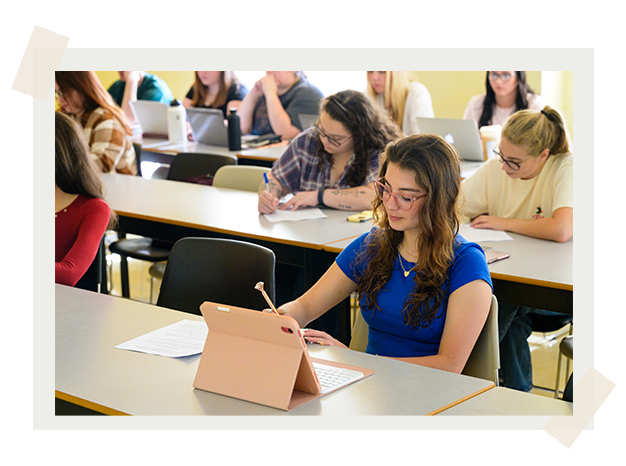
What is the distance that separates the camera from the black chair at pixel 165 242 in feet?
11.3

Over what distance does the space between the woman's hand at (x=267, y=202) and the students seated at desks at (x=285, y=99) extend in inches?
82.6

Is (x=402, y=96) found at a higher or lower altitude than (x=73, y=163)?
higher

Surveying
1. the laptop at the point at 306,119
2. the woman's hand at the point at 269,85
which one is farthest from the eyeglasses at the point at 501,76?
the woman's hand at the point at 269,85

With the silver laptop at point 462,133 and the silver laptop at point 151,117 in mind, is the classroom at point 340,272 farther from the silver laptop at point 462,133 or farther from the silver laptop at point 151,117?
the silver laptop at point 151,117

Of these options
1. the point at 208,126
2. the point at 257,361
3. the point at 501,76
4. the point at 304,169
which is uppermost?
the point at 501,76

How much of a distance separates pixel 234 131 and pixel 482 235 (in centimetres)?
250

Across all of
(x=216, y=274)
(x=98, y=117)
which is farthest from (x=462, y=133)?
(x=216, y=274)

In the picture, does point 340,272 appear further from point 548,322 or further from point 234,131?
point 234,131

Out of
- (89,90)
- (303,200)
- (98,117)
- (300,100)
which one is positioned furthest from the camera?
Answer: (300,100)

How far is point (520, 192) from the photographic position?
264 cm

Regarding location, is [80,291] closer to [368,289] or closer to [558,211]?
[368,289]
